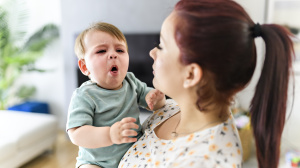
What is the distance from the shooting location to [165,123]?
922mm

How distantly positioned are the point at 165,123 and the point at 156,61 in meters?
0.23

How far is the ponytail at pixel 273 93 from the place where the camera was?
2.33 ft

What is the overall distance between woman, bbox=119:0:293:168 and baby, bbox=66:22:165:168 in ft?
0.62

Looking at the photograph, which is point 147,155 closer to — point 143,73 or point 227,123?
point 227,123

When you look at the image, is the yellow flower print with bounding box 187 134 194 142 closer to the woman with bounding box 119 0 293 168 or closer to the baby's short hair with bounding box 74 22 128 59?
the woman with bounding box 119 0 293 168

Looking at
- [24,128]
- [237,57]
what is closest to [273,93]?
[237,57]

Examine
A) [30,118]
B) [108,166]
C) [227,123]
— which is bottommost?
[30,118]

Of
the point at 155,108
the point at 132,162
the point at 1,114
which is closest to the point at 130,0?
the point at 1,114

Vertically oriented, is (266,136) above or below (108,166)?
above

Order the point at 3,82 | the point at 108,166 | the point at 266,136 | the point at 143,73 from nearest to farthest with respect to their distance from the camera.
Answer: the point at 266,136 → the point at 108,166 → the point at 143,73 → the point at 3,82

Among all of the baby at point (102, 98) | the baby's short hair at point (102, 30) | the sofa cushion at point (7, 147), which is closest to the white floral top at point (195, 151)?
the baby at point (102, 98)

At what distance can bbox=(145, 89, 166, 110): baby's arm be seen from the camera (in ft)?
3.24

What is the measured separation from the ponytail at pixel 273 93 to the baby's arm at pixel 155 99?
0.37m

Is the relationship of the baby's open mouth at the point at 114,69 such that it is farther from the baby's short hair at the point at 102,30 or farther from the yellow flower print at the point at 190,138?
the yellow flower print at the point at 190,138
